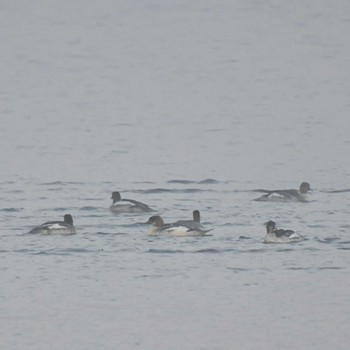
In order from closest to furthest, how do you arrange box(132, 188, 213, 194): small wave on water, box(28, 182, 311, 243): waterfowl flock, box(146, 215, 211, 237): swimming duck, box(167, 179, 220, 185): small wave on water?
Result: box(28, 182, 311, 243): waterfowl flock
box(146, 215, 211, 237): swimming duck
box(132, 188, 213, 194): small wave on water
box(167, 179, 220, 185): small wave on water

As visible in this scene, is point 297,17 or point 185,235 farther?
point 297,17

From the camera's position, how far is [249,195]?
87.9 ft

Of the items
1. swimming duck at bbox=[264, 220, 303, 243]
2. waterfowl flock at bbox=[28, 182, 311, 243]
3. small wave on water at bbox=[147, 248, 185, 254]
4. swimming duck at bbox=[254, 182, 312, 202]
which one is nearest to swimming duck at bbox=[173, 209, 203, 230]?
waterfowl flock at bbox=[28, 182, 311, 243]

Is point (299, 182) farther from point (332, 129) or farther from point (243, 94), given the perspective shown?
point (243, 94)

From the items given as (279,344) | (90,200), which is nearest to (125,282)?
(279,344)

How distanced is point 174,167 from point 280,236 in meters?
8.97

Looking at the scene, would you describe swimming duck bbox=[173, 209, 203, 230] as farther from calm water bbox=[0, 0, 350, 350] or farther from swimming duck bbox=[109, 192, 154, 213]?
swimming duck bbox=[109, 192, 154, 213]

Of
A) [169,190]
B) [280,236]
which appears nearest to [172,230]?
[280,236]

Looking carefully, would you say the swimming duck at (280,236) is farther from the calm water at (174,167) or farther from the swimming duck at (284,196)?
the swimming duck at (284,196)

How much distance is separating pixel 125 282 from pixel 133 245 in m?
2.68

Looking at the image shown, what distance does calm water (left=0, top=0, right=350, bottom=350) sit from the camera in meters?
17.4

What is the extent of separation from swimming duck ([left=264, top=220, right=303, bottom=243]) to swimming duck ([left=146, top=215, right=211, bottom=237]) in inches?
43.9

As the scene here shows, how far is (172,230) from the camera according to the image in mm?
22766

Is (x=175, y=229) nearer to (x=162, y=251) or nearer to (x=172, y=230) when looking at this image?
(x=172, y=230)
